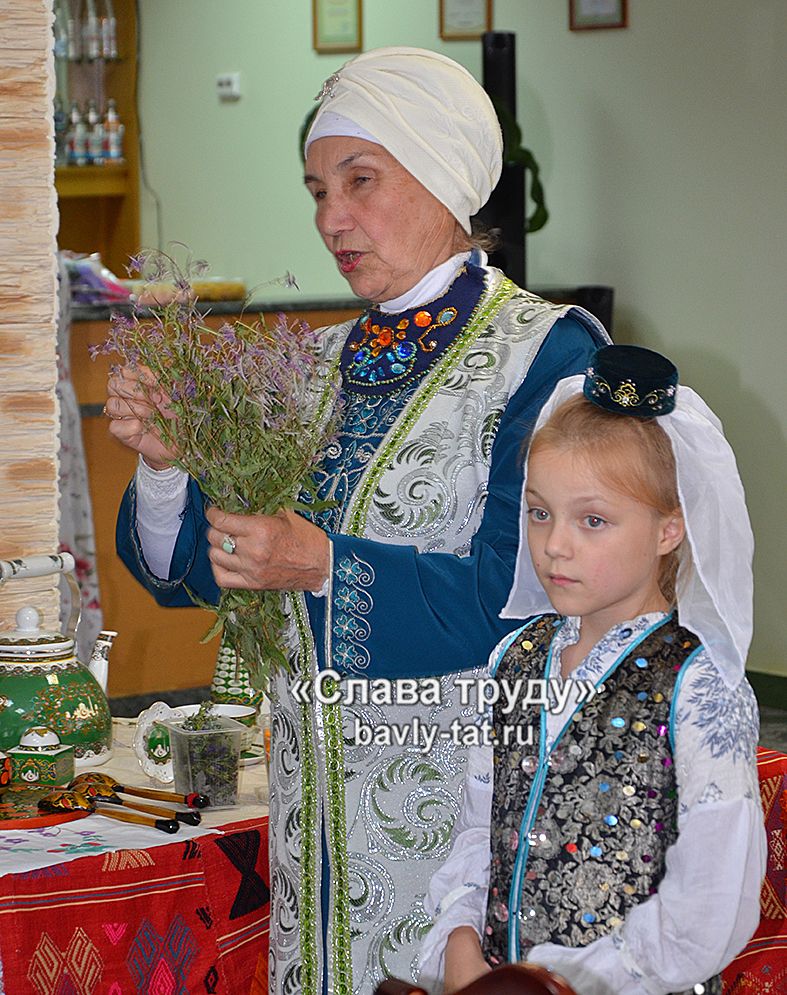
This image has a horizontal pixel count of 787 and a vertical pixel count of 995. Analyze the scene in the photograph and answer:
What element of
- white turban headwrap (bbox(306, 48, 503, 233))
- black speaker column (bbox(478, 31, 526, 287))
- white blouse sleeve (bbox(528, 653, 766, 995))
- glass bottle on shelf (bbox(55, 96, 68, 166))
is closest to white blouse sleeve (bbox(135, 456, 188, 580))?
white turban headwrap (bbox(306, 48, 503, 233))

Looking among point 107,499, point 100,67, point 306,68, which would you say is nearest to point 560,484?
point 107,499

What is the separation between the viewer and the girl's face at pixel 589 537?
1.49 meters

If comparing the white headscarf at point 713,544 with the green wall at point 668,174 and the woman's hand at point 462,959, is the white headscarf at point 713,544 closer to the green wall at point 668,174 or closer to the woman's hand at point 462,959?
the woman's hand at point 462,959

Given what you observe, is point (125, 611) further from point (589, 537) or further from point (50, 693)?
point (589, 537)

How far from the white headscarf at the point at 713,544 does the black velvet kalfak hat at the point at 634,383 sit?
19mm

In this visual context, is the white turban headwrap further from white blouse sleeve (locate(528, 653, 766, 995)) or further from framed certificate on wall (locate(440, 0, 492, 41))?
framed certificate on wall (locate(440, 0, 492, 41))

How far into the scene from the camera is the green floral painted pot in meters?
2.12

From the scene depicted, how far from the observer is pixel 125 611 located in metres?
5.04

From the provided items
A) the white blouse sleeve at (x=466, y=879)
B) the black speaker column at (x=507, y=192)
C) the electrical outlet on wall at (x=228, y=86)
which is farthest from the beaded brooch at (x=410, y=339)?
the electrical outlet on wall at (x=228, y=86)

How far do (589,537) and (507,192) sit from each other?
4247mm

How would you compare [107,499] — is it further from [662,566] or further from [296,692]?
[662,566]

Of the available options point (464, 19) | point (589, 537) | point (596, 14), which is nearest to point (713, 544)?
point (589, 537)

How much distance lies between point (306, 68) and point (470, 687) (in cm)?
553

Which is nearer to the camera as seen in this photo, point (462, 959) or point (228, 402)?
point (462, 959)
